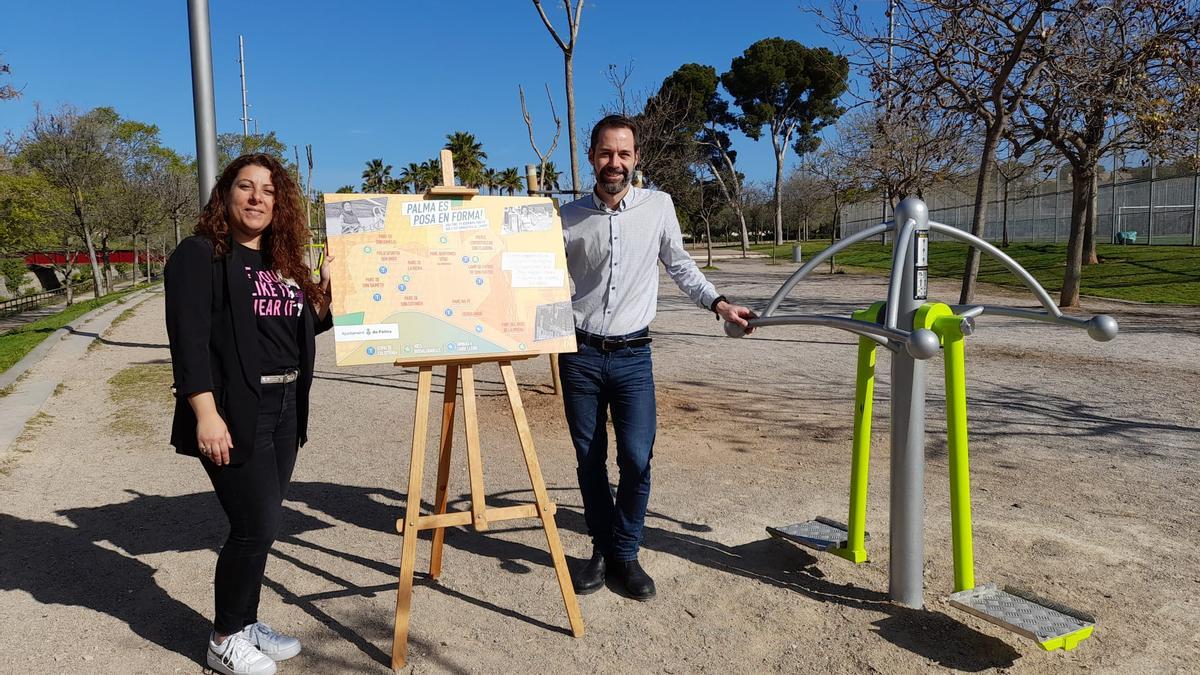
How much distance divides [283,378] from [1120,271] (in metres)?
21.9

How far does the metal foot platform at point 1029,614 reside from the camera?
8.98 ft

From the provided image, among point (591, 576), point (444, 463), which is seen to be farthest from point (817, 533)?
point (444, 463)

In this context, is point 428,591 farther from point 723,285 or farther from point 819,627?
point 723,285

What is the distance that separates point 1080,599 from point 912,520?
0.88m

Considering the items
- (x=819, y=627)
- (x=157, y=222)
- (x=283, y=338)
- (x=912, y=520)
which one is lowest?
(x=819, y=627)

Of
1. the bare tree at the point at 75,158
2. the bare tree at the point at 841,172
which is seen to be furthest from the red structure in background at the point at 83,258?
the bare tree at the point at 841,172

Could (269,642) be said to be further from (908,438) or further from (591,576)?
(908,438)

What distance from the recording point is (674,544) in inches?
161

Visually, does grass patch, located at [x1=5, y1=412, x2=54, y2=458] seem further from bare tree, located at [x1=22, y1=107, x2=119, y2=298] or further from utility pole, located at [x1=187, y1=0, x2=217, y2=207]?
bare tree, located at [x1=22, y1=107, x2=119, y2=298]

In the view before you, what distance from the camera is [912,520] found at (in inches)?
127

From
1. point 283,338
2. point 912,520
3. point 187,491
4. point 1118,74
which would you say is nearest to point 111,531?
point 187,491

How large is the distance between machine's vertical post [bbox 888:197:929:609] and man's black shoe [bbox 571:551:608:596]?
1.24 metres

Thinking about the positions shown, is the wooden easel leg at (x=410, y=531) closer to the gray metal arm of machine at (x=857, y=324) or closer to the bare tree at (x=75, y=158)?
the gray metal arm of machine at (x=857, y=324)

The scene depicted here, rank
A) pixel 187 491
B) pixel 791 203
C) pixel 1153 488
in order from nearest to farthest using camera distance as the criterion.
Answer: pixel 1153 488 < pixel 187 491 < pixel 791 203
